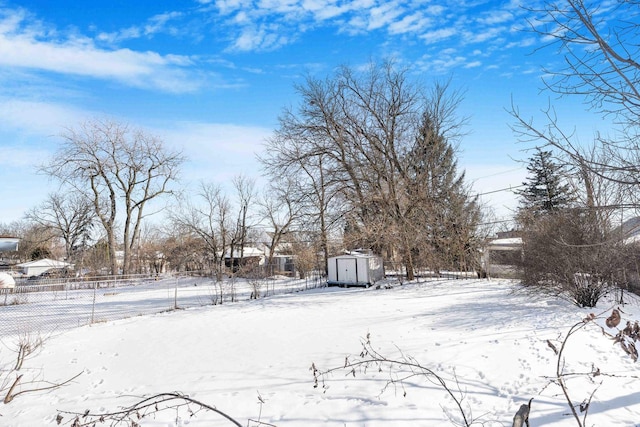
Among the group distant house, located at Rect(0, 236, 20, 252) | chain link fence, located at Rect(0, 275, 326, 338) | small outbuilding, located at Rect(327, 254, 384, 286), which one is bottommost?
chain link fence, located at Rect(0, 275, 326, 338)

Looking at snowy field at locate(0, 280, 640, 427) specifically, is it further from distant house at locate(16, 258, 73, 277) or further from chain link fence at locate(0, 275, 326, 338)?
distant house at locate(16, 258, 73, 277)

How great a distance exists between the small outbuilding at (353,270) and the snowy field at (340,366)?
599 cm

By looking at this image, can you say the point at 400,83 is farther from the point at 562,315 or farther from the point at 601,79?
the point at 601,79

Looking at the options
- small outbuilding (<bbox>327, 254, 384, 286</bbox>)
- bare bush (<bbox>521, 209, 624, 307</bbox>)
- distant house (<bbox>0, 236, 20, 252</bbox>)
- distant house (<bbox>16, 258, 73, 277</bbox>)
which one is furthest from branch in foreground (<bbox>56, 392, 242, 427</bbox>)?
distant house (<bbox>16, 258, 73, 277</bbox>)

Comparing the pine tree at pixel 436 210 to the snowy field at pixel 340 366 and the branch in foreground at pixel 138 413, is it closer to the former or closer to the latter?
the snowy field at pixel 340 366

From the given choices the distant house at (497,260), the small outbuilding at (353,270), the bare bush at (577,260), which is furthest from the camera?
the small outbuilding at (353,270)

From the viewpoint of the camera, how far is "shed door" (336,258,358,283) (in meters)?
16.4

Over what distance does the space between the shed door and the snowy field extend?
619 cm

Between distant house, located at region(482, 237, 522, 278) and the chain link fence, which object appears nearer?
the chain link fence

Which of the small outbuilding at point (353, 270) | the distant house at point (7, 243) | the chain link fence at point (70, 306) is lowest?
the chain link fence at point (70, 306)

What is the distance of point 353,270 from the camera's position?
16391 millimetres

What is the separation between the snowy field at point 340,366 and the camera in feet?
13.7

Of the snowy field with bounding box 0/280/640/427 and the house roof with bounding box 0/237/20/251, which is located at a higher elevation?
the house roof with bounding box 0/237/20/251

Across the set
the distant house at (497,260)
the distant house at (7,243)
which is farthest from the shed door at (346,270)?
the distant house at (7,243)
